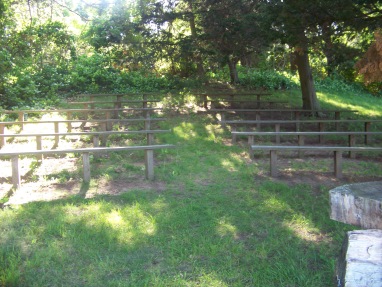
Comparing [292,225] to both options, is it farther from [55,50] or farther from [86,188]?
[55,50]

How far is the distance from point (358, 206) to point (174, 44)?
11.4m

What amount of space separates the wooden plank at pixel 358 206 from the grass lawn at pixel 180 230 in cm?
90

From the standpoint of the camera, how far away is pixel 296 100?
16641 mm

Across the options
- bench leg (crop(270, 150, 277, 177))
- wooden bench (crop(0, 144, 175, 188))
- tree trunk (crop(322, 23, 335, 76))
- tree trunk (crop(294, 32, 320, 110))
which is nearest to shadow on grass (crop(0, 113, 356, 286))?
wooden bench (crop(0, 144, 175, 188))

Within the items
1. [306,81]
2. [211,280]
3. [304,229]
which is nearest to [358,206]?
[211,280]

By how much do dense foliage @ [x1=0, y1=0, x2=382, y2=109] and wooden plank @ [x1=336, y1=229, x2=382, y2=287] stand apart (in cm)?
540

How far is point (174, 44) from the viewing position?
13688mm

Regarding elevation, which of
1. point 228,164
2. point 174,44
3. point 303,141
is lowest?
point 228,164

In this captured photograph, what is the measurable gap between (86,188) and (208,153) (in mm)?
3122

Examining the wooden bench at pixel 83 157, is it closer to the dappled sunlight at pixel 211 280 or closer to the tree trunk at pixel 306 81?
the dappled sunlight at pixel 211 280

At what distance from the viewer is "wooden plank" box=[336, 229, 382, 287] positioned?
2338 mm

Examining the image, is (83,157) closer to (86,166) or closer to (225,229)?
(86,166)

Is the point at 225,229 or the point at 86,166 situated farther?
the point at 86,166

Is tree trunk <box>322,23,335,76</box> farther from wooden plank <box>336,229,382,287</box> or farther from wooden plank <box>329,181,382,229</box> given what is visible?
wooden plank <box>336,229,382,287</box>
